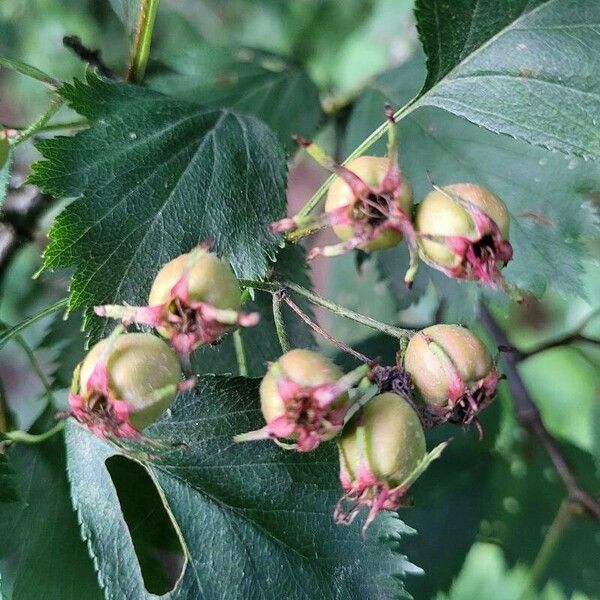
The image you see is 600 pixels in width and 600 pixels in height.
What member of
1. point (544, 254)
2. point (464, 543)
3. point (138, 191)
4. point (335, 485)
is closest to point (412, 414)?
point (335, 485)

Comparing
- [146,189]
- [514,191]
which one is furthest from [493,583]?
[146,189]

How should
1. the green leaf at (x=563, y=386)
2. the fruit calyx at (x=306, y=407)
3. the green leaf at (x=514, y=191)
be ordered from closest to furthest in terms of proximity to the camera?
1. the fruit calyx at (x=306, y=407)
2. the green leaf at (x=514, y=191)
3. the green leaf at (x=563, y=386)

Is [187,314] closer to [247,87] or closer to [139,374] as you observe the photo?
[139,374]

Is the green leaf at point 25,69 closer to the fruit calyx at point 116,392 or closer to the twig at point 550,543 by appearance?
the fruit calyx at point 116,392

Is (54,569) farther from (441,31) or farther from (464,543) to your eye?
(441,31)

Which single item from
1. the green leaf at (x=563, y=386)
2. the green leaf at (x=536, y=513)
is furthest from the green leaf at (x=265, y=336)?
the green leaf at (x=563, y=386)

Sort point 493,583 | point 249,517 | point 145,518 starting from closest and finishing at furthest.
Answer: point 249,517 → point 145,518 → point 493,583

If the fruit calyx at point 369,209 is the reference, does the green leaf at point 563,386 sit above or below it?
below
